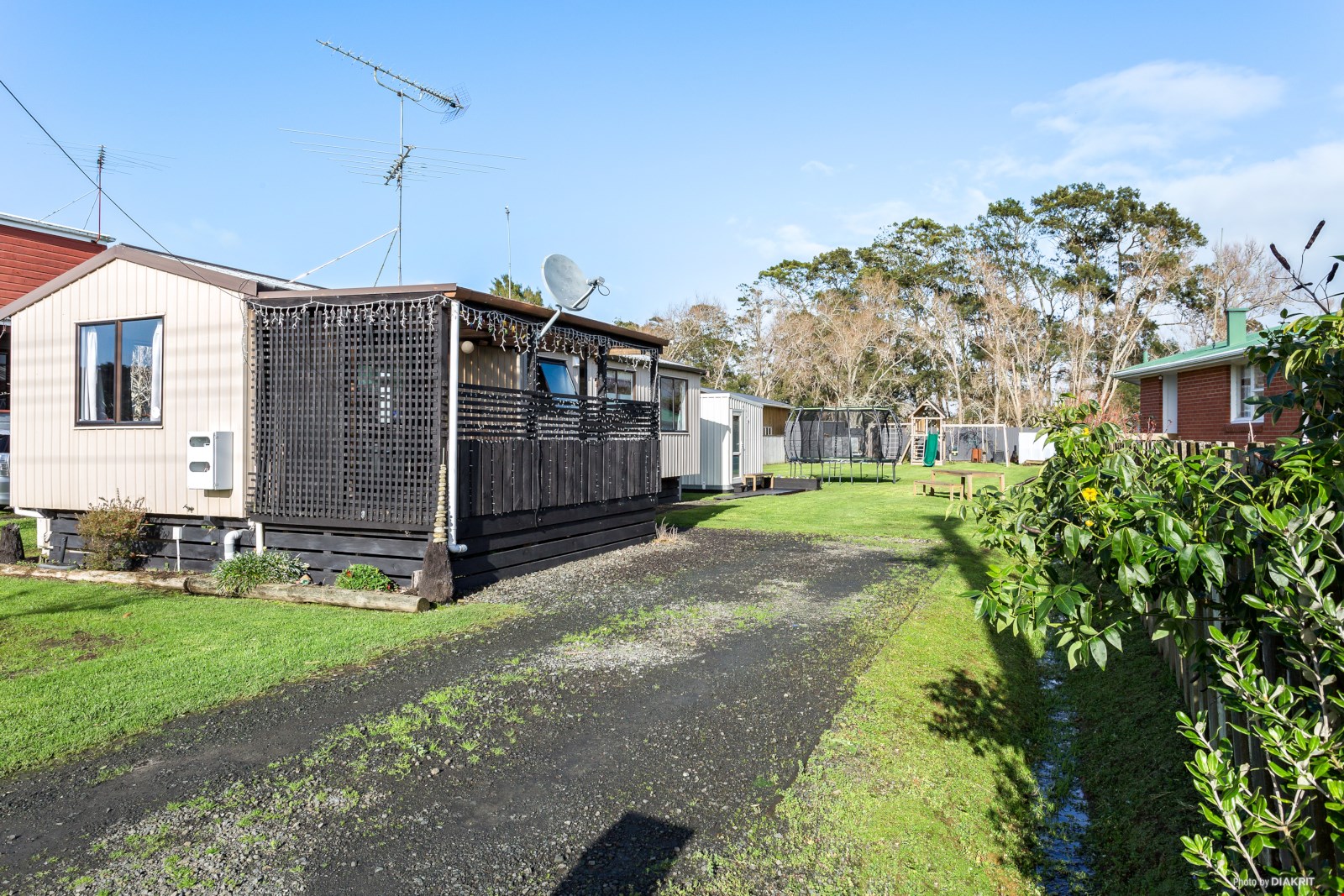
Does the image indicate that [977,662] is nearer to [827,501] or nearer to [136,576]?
[136,576]

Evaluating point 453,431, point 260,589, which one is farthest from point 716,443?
point 260,589

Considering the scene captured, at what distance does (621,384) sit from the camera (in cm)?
1548

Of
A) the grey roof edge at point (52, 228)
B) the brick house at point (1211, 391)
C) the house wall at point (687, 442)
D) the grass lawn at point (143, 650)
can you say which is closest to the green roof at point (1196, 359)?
the brick house at point (1211, 391)

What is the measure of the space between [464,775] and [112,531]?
6.84 m

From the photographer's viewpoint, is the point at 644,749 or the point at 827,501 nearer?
the point at 644,749

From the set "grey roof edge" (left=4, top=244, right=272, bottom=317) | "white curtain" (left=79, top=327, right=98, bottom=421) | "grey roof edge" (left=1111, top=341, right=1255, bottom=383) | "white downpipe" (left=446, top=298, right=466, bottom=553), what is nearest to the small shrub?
"white downpipe" (left=446, top=298, right=466, bottom=553)

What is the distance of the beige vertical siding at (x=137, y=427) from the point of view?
7930mm

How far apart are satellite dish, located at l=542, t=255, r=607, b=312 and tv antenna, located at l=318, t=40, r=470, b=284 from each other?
1883 mm

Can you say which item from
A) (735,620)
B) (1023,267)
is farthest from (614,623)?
(1023,267)

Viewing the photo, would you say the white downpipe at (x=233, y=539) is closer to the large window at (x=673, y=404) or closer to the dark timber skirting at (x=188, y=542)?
the dark timber skirting at (x=188, y=542)

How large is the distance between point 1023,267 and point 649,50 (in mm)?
34690

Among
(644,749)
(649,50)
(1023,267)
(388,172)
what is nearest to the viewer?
(644,749)

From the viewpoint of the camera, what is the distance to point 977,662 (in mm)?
5582

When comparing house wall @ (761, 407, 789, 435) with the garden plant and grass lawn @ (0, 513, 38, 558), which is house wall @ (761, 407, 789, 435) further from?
the garden plant
